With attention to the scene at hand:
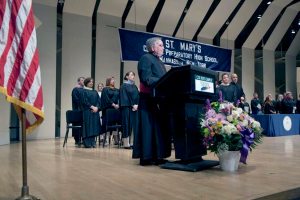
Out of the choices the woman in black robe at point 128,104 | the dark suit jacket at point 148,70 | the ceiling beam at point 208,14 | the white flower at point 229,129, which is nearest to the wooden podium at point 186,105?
the dark suit jacket at point 148,70

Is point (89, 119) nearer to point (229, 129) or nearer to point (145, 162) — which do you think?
point (145, 162)

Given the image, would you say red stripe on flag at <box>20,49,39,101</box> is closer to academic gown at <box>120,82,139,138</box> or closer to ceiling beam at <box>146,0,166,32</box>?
academic gown at <box>120,82,139,138</box>

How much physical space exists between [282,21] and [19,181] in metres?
13.1

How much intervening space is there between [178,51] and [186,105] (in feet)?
17.4

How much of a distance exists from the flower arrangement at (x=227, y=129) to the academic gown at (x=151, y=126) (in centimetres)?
54

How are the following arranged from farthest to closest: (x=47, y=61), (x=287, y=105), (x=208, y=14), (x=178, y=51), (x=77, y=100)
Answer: (x=208, y=14) < (x=287, y=105) < (x=47, y=61) < (x=178, y=51) < (x=77, y=100)

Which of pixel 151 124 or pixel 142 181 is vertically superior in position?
pixel 151 124

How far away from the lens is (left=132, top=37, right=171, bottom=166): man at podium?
381cm

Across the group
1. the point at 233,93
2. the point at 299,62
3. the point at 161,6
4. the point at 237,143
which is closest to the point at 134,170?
the point at 237,143

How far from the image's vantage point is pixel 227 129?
332 centimetres

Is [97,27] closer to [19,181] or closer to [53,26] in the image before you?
[53,26]

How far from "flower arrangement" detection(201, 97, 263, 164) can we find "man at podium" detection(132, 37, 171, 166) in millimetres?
542

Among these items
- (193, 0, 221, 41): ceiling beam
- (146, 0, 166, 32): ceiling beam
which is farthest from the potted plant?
(193, 0, 221, 41): ceiling beam

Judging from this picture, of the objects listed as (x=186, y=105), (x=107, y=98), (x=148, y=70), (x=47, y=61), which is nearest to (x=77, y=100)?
(x=107, y=98)
